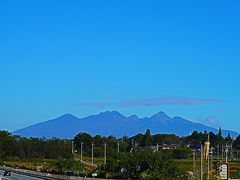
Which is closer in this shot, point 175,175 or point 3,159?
point 175,175

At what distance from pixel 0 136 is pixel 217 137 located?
6712cm

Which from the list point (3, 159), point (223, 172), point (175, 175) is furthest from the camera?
point (3, 159)

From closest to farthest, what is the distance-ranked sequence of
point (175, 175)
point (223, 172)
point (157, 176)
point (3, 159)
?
point (223, 172) < point (157, 176) < point (175, 175) < point (3, 159)

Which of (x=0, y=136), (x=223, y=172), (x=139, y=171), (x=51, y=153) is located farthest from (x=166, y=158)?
(x=0, y=136)

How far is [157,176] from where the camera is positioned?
5750cm

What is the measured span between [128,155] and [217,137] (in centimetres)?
13003

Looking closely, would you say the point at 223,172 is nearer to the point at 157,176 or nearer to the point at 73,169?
the point at 157,176

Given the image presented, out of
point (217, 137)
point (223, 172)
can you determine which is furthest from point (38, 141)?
point (223, 172)

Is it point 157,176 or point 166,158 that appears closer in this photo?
point 157,176

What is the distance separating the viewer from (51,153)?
16638 cm

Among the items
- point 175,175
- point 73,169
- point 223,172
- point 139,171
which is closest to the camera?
point 223,172

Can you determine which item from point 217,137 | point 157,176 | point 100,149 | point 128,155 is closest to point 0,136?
point 100,149

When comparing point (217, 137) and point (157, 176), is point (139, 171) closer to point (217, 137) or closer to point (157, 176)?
point (157, 176)

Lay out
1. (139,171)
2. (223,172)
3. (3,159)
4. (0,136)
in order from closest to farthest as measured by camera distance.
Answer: (223,172)
(139,171)
(3,159)
(0,136)
